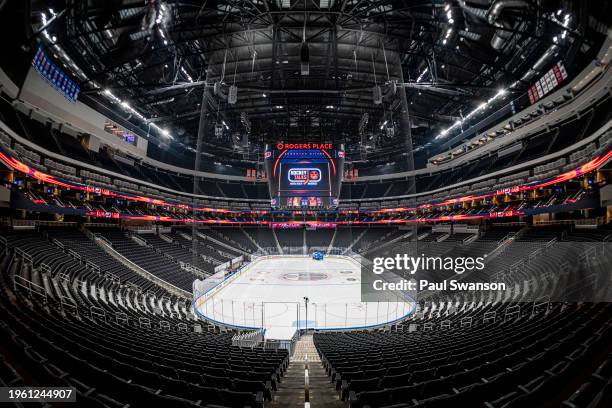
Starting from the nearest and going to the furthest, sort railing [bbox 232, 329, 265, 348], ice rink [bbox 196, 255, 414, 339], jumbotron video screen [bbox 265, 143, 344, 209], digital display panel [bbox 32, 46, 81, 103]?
railing [bbox 232, 329, 265, 348], ice rink [bbox 196, 255, 414, 339], digital display panel [bbox 32, 46, 81, 103], jumbotron video screen [bbox 265, 143, 344, 209]

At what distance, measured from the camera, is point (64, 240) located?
1755 centimetres

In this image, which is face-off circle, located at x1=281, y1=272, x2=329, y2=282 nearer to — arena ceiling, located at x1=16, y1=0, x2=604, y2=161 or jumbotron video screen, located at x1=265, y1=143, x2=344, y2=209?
jumbotron video screen, located at x1=265, y1=143, x2=344, y2=209

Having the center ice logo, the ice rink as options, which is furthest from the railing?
the center ice logo

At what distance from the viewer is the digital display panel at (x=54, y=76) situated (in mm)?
14438

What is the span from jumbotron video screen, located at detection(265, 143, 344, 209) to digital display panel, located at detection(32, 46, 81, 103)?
1430 cm

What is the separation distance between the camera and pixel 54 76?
1562cm

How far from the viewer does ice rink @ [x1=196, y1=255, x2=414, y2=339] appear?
13.8 meters

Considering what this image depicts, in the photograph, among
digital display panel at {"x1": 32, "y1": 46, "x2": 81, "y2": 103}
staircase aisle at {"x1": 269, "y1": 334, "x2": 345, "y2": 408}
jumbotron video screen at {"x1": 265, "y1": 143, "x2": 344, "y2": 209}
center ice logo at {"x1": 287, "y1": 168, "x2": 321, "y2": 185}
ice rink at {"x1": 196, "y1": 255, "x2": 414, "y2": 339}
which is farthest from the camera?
center ice logo at {"x1": 287, "y1": 168, "x2": 321, "y2": 185}

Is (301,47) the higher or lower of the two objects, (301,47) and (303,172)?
the higher

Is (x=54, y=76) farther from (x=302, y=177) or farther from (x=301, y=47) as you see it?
(x=302, y=177)

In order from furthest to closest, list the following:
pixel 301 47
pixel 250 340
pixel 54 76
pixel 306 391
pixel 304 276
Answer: pixel 304 276, pixel 54 76, pixel 301 47, pixel 250 340, pixel 306 391

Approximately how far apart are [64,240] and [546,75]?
3485 cm

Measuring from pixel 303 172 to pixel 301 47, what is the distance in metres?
12.6

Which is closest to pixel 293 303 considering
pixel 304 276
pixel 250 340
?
pixel 250 340
